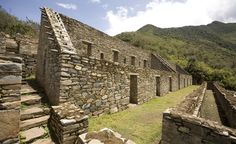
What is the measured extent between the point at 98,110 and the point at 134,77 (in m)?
4.01

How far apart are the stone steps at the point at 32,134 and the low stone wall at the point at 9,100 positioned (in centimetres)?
66

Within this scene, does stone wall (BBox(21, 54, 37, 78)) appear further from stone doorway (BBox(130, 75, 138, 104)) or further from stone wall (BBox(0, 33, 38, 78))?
stone doorway (BBox(130, 75, 138, 104))

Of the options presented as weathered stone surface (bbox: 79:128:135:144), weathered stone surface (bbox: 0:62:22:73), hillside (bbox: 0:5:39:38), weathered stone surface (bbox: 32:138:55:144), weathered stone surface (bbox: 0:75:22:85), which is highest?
hillside (bbox: 0:5:39:38)

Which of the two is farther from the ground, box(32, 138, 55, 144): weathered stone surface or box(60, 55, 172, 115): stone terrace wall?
box(60, 55, 172, 115): stone terrace wall

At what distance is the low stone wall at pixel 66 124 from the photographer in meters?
4.31

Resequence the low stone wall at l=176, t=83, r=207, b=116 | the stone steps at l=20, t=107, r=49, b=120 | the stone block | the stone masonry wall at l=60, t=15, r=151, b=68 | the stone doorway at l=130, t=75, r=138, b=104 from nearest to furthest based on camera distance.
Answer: the low stone wall at l=176, t=83, r=207, b=116, the stone steps at l=20, t=107, r=49, b=120, the stone block, the stone masonry wall at l=60, t=15, r=151, b=68, the stone doorway at l=130, t=75, r=138, b=104

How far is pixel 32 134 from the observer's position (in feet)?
14.4

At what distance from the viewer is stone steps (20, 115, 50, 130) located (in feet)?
14.8

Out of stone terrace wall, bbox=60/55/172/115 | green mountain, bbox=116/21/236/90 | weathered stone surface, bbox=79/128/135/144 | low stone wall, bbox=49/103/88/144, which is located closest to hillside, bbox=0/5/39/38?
stone terrace wall, bbox=60/55/172/115

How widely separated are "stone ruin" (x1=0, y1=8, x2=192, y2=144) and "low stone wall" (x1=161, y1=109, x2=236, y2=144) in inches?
40.4

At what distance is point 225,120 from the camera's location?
7133mm

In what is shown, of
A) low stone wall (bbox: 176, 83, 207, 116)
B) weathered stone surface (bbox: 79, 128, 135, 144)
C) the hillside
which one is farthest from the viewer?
the hillside

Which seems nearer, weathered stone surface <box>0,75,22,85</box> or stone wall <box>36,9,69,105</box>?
weathered stone surface <box>0,75,22,85</box>

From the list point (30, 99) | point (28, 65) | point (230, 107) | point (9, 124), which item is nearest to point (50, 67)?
point (30, 99)
